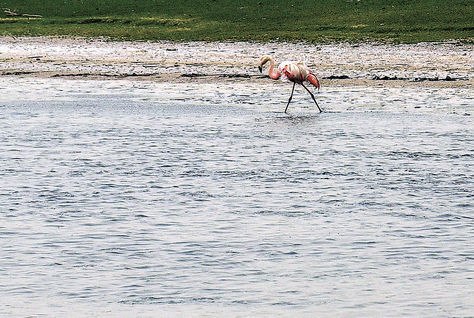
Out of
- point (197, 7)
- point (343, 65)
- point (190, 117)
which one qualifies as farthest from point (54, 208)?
point (197, 7)

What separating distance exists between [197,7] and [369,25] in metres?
13.5

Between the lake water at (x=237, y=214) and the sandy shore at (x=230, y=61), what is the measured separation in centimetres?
896

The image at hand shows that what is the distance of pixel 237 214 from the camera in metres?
13.6

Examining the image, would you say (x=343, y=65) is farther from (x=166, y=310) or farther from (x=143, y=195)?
(x=166, y=310)

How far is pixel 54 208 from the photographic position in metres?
14.0

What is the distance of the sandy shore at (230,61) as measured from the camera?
112 feet

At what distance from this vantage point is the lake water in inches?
398

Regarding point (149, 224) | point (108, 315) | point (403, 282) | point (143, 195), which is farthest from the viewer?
point (143, 195)

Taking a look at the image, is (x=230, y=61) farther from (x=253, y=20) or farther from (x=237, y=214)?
(x=237, y=214)

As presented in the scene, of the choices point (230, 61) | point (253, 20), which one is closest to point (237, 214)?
point (230, 61)

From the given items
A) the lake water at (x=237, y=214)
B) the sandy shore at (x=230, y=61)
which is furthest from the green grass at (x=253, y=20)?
the lake water at (x=237, y=214)

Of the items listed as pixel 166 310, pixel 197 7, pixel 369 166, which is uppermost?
pixel 166 310

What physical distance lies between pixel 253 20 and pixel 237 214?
43.1 m

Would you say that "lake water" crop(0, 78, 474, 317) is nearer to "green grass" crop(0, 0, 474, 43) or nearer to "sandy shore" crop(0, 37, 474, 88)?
"sandy shore" crop(0, 37, 474, 88)
